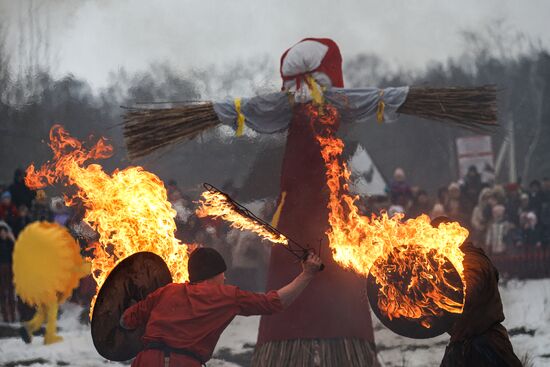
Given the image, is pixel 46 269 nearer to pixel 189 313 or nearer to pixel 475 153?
pixel 189 313

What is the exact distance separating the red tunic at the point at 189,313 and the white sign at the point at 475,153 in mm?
8396

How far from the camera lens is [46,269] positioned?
9492mm

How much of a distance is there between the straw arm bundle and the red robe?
2.30ft

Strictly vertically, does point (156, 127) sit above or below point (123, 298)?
above

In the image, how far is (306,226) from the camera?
25.0 feet

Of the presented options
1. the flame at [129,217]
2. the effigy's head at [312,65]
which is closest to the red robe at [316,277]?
the effigy's head at [312,65]

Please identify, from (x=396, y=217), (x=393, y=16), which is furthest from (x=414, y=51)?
(x=396, y=217)

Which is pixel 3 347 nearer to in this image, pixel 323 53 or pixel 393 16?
pixel 323 53

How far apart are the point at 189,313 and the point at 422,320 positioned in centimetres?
129

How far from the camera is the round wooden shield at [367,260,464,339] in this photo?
589 centimetres

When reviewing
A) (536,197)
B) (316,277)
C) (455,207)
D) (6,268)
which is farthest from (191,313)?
(536,197)

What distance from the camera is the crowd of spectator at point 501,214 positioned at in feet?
36.6

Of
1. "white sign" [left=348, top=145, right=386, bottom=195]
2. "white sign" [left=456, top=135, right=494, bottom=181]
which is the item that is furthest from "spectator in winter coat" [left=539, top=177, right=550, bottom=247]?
"white sign" [left=456, top=135, right=494, bottom=181]

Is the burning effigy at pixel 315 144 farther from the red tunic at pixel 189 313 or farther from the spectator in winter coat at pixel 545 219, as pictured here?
the spectator in winter coat at pixel 545 219
